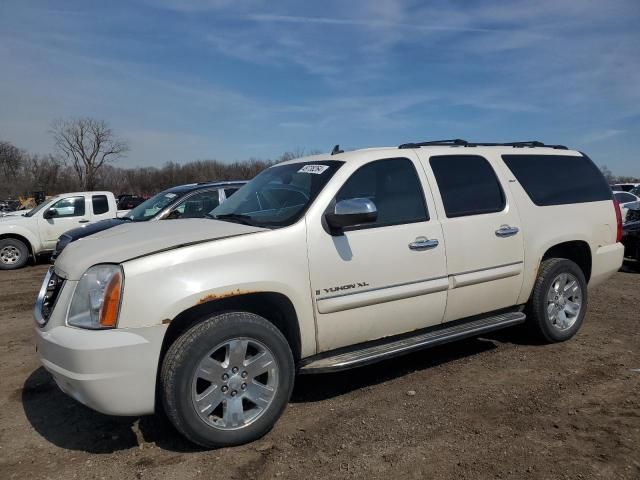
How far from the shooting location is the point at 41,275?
10992mm

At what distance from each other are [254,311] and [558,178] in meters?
3.44

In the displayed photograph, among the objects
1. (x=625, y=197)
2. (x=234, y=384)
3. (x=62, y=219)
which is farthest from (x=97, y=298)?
(x=625, y=197)

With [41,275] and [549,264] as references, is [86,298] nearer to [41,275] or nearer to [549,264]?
[549,264]

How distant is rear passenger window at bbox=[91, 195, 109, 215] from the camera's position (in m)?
13.2

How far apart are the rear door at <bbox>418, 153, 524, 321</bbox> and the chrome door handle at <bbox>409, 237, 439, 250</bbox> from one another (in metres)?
0.15

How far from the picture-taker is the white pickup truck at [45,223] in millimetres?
12117

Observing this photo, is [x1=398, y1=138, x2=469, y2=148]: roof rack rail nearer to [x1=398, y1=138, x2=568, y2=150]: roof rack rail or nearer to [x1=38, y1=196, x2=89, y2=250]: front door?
[x1=398, y1=138, x2=568, y2=150]: roof rack rail

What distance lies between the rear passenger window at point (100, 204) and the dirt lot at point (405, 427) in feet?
29.4

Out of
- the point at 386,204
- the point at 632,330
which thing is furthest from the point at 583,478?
the point at 632,330

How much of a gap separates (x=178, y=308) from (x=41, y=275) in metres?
9.58

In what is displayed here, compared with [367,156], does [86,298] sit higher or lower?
lower

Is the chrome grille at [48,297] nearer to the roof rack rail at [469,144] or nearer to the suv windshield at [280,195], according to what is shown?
the suv windshield at [280,195]

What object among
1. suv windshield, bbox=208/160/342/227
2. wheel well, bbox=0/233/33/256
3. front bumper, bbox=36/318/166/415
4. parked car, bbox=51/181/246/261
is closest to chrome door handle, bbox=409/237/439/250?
suv windshield, bbox=208/160/342/227

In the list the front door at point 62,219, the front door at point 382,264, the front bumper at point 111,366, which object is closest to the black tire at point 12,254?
the front door at point 62,219
